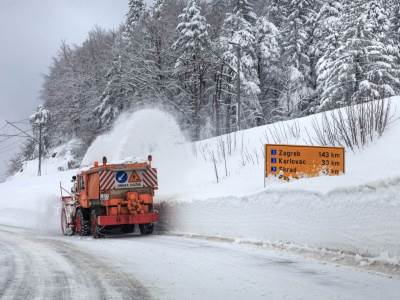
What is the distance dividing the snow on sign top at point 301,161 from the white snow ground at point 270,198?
33cm

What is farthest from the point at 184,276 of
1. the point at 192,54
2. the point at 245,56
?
the point at 192,54

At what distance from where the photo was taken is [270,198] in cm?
1263

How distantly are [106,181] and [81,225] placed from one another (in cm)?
264

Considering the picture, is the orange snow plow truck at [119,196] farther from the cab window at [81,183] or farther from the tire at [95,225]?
the cab window at [81,183]

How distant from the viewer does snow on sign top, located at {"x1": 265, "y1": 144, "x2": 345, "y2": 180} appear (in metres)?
13.5

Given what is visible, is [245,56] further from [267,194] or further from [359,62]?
[267,194]

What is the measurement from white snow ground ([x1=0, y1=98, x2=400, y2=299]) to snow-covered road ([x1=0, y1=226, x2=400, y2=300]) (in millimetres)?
679

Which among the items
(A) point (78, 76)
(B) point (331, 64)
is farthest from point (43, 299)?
(A) point (78, 76)

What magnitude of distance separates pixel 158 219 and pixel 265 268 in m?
9.72

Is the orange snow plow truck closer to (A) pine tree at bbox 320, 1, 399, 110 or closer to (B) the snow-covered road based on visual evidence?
(B) the snow-covered road

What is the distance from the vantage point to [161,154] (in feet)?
90.7

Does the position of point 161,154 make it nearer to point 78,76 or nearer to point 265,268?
point 265,268

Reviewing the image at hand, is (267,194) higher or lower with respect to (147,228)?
higher

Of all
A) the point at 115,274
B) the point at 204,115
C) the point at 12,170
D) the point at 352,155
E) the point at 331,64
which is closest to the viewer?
the point at 115,274
